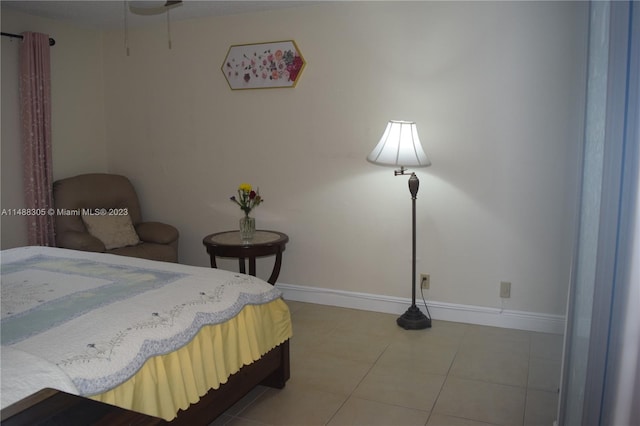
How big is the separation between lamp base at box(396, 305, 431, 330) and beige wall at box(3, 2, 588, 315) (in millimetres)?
222

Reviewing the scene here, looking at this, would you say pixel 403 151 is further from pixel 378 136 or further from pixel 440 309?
pixel 440 309

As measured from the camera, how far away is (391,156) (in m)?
3.36

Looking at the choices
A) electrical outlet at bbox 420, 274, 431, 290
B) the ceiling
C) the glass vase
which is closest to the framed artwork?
the ceiling

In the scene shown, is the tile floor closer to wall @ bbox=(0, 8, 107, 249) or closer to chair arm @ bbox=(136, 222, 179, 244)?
chair arm @ bbox=(136, 222, 179, 244)

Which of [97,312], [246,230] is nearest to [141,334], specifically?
[97,312]

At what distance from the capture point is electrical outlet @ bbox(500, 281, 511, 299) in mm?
3504

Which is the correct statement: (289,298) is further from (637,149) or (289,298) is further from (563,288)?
(637,149)

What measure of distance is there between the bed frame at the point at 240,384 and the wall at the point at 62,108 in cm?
267

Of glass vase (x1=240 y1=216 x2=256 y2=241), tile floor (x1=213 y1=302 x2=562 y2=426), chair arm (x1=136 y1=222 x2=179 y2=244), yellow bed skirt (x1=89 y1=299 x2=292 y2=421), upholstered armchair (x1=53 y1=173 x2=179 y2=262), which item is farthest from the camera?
chair arm (x1=136 y1=222 x2=179 y2=244)

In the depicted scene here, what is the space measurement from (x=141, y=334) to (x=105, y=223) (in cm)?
264

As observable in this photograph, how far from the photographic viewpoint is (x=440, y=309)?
3.71 metres

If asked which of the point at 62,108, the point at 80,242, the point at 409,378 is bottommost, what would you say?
the point at 409,378

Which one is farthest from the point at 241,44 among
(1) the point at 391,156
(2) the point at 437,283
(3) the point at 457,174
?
(2) the point at 437,283

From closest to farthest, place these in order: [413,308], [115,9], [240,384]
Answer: [240,384]
[413,308]
[115,9]
